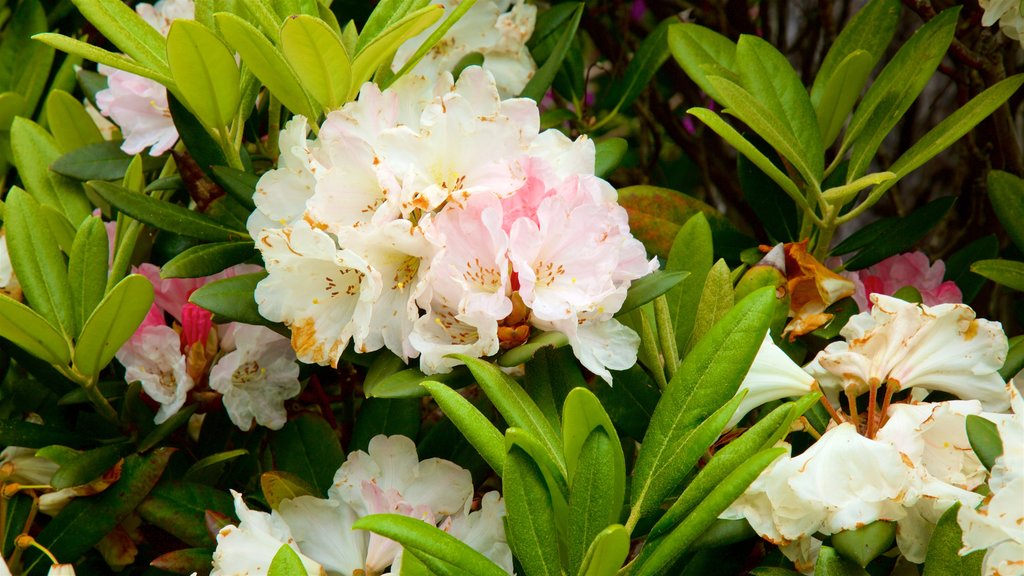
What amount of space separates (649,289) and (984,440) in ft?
0.95

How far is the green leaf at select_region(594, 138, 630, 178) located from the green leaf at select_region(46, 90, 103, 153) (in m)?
0.63

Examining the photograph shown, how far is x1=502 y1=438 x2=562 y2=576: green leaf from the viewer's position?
0.77 meters

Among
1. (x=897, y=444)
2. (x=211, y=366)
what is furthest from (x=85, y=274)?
(x=897, y=444)

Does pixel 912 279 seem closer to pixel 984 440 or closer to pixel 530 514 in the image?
pixel 984 440

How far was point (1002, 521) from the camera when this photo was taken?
0.75 m

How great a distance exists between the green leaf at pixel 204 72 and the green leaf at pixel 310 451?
0.32m

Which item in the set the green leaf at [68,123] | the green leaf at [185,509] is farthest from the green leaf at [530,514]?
the green leaf at [68,123]

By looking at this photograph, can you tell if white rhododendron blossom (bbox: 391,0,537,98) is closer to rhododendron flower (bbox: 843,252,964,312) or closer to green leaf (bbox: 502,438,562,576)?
rhododendron flower (bbox: 843,252,964,312)

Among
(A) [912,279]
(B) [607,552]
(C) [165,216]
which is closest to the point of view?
(B) [607,552]

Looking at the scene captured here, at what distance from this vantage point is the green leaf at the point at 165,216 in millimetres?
1029

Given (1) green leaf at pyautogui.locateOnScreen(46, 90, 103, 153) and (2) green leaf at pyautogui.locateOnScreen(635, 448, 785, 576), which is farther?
(1) green leaf at pyautogui.locateOnScreen(46, 90, 103, 153)

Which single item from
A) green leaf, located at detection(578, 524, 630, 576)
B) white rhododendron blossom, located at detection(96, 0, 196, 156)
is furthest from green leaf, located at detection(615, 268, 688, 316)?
white rhododendron blossom, located at detection(96, 0, 196, 156)

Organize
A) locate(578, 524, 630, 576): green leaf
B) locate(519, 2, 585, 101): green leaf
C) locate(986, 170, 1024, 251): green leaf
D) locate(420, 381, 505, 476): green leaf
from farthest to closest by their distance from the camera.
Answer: locate(519, 2, 585, 101): green leaf → locate(986, 170, 1024, 251): green leaf → locate(420, 381, 505, 476): green leaf → locate(578, 524, 630, 576): green leaf

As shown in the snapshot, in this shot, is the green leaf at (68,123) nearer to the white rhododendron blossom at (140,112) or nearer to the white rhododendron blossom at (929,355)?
the white rhododendron blossom at (140,112)
